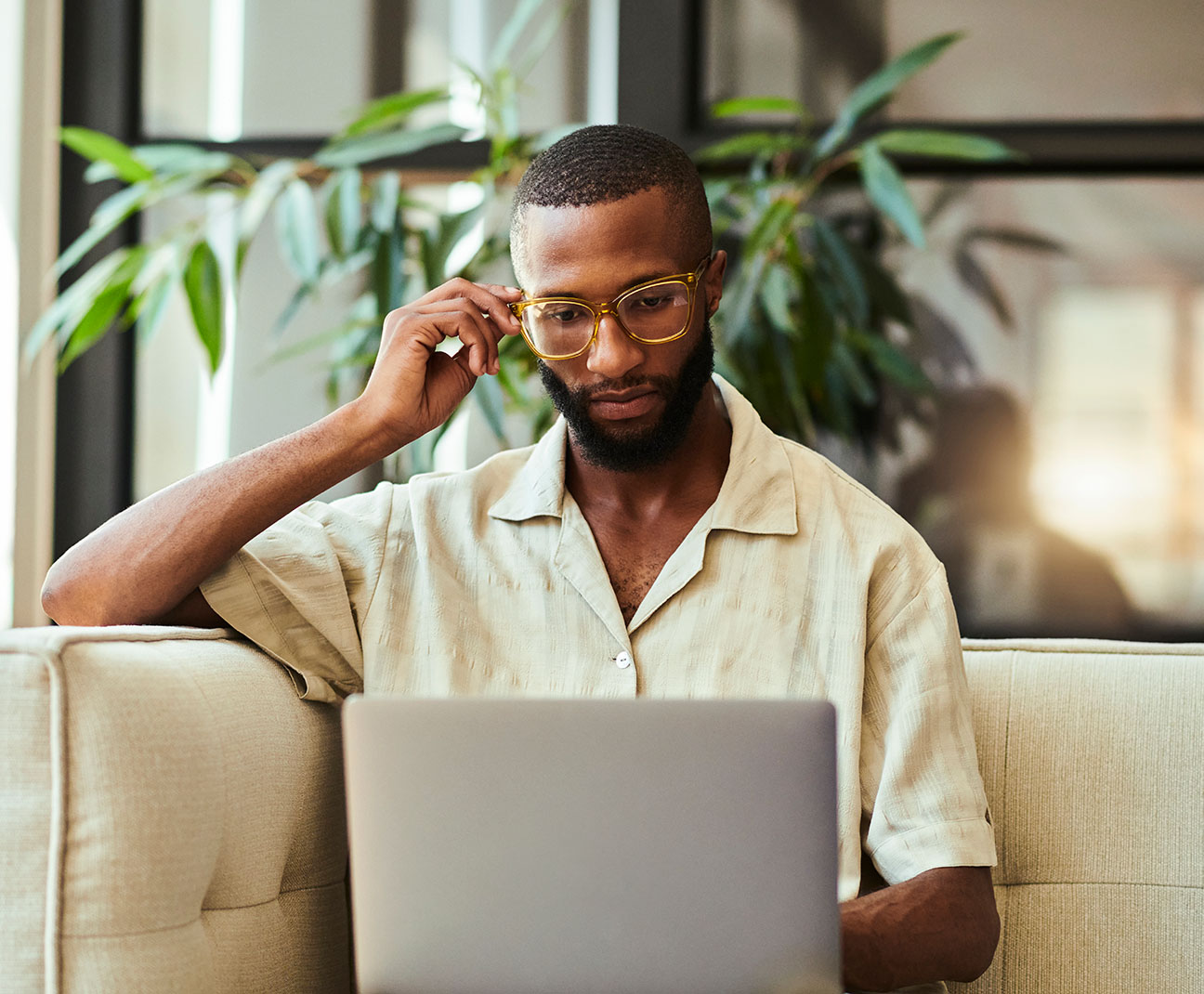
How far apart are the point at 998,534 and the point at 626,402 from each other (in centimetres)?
119

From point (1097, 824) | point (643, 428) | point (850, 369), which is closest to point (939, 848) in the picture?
point (1097, 824)

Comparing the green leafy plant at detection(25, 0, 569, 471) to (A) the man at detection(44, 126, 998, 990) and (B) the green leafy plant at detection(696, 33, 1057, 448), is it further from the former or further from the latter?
(A) the man at detection(44, 126, 998, 990)

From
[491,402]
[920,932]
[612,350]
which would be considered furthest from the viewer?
[491,402]

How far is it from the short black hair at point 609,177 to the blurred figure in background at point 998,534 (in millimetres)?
1042

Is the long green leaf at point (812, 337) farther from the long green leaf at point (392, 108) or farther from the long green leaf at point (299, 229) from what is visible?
the long green leaf at point (299, 229)

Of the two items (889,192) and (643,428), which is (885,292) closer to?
(889,192)

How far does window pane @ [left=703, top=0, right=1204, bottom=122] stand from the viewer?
2.29m

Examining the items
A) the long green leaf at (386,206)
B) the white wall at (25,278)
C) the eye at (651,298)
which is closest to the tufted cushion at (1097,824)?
the eye at (651,298)

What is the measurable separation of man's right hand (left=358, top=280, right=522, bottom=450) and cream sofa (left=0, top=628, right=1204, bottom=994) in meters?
0.29

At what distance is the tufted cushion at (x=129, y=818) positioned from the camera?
0.92 meters

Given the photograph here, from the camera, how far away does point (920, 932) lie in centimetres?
107

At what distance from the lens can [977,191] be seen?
2303 mm

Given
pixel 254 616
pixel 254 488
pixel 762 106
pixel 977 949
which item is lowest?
pixel 977 949

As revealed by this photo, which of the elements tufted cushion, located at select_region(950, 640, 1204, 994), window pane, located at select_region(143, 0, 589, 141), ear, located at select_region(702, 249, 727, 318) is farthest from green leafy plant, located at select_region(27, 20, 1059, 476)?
tufted cushion, located at select_region(950, 640, 1204, 994)
